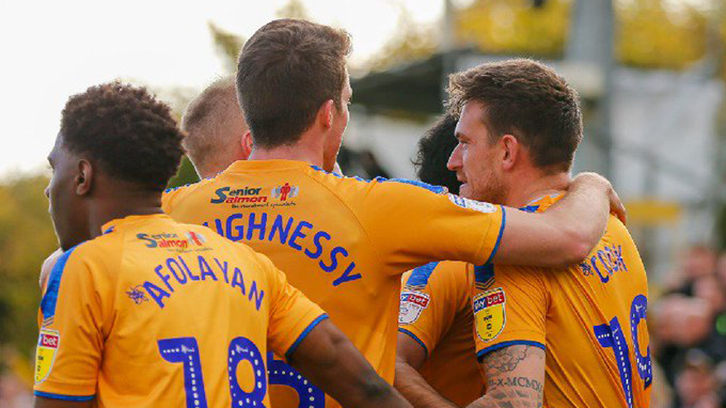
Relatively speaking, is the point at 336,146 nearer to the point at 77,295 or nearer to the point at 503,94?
the point at 503,94

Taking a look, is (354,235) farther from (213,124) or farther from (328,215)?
(213,124)

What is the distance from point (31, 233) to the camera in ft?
104

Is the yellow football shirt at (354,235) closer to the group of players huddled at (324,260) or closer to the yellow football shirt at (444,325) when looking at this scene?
the group of players huddled at (324,260)

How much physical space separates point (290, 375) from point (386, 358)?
324mm

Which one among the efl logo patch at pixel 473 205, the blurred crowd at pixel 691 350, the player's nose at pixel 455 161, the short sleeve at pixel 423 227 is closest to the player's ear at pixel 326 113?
the short sleeve at pixel 423 227

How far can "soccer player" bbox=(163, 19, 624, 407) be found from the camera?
365 centimetres

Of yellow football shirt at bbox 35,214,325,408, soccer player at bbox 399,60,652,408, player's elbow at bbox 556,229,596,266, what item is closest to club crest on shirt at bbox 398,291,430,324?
soccer player at bbox 399,60,652,408

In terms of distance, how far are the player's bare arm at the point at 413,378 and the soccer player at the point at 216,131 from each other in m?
1.10

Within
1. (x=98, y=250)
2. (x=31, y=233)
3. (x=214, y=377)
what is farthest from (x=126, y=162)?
(x=31, y=233)

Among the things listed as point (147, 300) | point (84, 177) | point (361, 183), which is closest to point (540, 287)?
point (361, 183)

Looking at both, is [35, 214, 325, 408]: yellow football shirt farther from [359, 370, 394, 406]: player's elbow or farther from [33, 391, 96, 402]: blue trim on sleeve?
[359, 370, 394, 406]: player's elbow

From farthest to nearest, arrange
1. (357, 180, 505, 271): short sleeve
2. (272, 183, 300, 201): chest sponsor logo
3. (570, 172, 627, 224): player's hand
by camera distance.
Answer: (570, 172, 627, 224): player's hand < (272, 183, 300, 201): chest sponsor logo < (357, 180, 505, 271): short sleeve

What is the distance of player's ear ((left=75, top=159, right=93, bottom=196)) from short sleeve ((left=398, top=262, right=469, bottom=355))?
1.28m

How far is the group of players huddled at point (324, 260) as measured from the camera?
10.2ft
